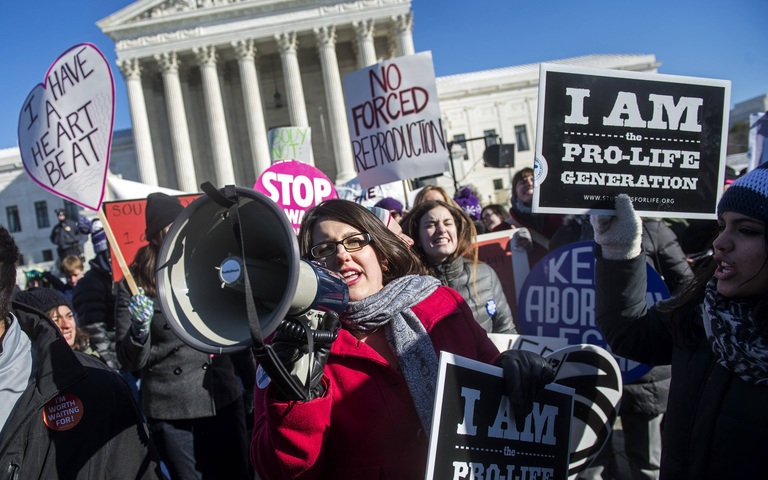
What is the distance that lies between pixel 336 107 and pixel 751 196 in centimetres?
3626

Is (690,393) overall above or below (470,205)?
above

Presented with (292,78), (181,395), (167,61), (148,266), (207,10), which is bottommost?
(181,395)

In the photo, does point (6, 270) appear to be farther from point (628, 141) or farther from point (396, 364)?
point (628, 141)

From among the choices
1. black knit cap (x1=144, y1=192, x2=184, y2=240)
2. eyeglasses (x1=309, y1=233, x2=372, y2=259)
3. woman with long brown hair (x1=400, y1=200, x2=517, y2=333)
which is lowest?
woman with long brown hair (x1=400, y1=200, x2=517, y2=333)

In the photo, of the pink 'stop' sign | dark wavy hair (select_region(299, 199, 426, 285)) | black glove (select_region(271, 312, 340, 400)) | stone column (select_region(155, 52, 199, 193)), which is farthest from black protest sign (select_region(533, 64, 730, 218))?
stone column (select_region(155, 52, 199, 193))

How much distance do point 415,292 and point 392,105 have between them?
13.1ft

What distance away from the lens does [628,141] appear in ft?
7.90

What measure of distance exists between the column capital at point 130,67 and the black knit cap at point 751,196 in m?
40.1

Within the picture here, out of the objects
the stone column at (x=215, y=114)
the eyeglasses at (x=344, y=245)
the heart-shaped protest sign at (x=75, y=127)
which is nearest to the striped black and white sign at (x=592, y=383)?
the eyeglasses at (x=344, y=245)

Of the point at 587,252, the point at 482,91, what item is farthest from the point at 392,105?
the point at 482,91

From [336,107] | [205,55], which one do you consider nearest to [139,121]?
[205,55]

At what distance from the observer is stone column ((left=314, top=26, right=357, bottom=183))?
36.7 meters

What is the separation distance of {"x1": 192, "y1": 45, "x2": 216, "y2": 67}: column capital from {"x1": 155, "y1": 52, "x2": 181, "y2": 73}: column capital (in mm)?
1324

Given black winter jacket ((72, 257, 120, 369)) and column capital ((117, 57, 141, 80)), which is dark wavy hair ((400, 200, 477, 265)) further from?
column capital ((117, 57, 141, 80))
